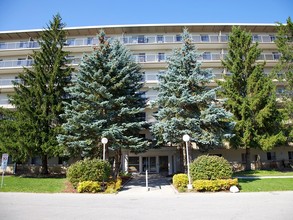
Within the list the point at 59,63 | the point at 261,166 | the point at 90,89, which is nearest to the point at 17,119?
the point at 59,63

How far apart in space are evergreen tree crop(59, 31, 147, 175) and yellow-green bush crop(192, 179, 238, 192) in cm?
557

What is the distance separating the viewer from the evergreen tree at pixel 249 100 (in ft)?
76.5

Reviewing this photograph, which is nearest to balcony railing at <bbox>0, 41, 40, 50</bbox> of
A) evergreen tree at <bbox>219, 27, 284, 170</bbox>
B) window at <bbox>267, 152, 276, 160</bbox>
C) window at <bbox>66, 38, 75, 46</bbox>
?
window at <bbox>66, 38, 75, 46</bbox>

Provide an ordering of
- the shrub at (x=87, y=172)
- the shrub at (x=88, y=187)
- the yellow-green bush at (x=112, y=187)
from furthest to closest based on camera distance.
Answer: the shrub at (x=87, y=172) < the yellow-green bush at (x=112, y=187) < the shrub at (x=88, y=187)

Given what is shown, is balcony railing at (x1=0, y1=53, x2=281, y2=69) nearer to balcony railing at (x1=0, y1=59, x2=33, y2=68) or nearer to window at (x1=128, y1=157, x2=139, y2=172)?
balcony railing at (x1=0, y1=59, x2=33, y2=68)

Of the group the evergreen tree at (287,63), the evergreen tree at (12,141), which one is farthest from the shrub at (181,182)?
the evergreen tree at (287,63)

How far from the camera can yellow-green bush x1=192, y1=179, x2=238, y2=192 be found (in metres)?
13.4

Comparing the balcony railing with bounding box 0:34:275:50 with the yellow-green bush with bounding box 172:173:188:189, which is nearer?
the yellow-green bush with bounding box 172:173:188:189

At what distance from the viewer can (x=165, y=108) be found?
58.2 feet

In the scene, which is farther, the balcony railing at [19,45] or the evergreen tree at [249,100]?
the balcony railing at [19,45]

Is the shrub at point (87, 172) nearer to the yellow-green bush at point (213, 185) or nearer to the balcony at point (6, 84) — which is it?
the yellow-green bush at point (213, 185)

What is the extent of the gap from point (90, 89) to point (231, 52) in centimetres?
1724

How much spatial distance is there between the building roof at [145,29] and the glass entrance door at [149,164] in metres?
18.4

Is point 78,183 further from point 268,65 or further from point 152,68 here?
point 268,65
